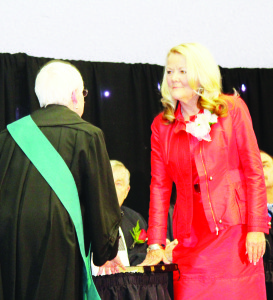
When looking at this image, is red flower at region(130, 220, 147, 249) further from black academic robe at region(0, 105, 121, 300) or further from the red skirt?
black academic robe at region(0, 105, 121, 300)

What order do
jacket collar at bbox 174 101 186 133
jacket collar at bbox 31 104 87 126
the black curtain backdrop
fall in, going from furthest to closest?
the black curtain backdrop
jacket collar at bbox 174 101 186 133
jacket collar at bbox 31 104 87 126

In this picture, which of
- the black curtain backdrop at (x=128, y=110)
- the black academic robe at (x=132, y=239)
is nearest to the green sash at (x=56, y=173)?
the black academic robe at (x=132, y=239)

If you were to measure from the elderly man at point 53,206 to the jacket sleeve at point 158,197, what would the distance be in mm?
499

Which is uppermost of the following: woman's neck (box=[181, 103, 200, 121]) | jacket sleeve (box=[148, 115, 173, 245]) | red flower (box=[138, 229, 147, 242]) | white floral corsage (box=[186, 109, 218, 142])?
woman's neck (box=[181, 103, 200, 121])

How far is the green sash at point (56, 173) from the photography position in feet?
7.70

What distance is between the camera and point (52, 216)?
90.4 inches

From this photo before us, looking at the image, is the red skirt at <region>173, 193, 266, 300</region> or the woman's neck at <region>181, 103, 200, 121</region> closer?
the red skirt at <region>173, 193, 266, 300</region>

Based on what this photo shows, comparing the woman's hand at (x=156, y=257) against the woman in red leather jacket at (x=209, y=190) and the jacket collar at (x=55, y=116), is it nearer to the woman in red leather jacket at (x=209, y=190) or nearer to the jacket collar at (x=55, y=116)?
the woman in red leather jacket at (x=209, y=190)

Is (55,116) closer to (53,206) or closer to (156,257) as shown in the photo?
(53,206)

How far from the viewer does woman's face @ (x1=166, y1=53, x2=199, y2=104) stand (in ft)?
9.50

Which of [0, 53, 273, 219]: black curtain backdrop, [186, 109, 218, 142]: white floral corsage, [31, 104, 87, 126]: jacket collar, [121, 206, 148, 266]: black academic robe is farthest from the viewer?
[0, 53, 273, 219]: black curtain backdrop

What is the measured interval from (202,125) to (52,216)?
94cm

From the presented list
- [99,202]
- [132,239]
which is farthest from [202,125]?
[132,239]

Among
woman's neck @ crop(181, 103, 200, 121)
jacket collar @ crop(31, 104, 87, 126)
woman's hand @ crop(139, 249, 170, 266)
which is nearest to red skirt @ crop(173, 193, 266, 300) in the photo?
woman's hand @ crop(139, 249, 170, 266)
